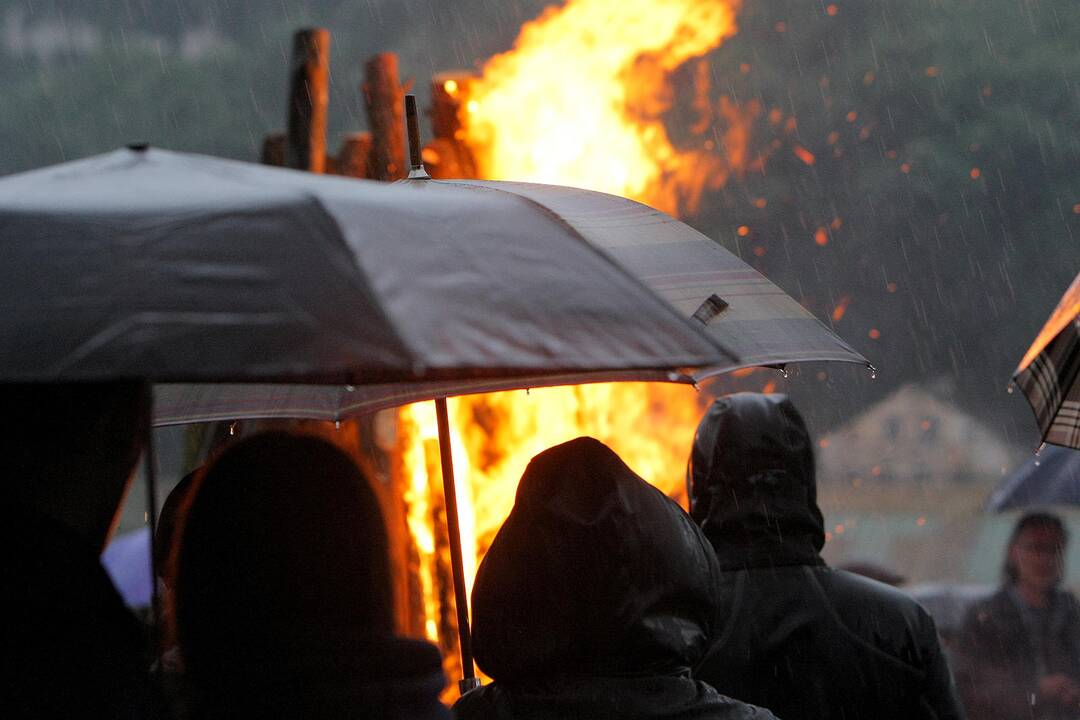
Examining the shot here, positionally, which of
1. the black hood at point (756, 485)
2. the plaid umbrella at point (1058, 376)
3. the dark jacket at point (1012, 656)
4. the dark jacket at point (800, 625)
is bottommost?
the dark jacket at point (1012, 656)

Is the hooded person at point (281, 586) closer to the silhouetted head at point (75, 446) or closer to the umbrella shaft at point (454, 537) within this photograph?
the silhouetted head at point (75, 446)

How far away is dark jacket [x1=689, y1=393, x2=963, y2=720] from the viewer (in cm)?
334

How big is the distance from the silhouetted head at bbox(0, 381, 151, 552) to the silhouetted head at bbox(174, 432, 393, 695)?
198 millimetres

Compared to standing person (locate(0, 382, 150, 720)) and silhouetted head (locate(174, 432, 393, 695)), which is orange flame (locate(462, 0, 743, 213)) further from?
silhouetted head (locate(174, 432, 393, 695))

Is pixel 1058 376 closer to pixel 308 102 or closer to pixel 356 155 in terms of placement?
pixel 356 155

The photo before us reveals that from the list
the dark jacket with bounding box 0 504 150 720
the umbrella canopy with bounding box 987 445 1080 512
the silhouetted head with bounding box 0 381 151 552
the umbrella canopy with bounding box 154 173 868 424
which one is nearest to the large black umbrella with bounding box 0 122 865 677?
the silhouetted head with bounding box 0 381 151 552

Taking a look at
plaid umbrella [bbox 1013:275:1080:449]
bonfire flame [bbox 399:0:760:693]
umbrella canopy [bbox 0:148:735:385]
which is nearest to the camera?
umbrella canopy [bbox 0:148:735:385]

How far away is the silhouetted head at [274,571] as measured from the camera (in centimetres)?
208

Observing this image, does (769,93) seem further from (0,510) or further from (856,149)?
(0,510)

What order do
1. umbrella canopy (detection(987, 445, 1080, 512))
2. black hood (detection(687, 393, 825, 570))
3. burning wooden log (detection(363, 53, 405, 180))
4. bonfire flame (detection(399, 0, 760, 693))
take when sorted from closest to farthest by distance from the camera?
black hood (detection(687, 393, 825, 570))
umbrella canopy (detection(987, 445, 1080, 512))
bonfire flame (detection(399, 0, 760, 693))
burning wooden log (detection(363, 53, 405, 180))

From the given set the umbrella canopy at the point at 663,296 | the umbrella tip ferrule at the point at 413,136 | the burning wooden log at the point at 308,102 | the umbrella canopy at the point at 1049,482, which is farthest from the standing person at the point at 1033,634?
the burning wooden log at the point at 308,102

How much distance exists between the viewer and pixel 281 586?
2088 mm

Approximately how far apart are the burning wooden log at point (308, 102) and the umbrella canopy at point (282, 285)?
9100mm

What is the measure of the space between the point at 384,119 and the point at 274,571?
30.8 ft
